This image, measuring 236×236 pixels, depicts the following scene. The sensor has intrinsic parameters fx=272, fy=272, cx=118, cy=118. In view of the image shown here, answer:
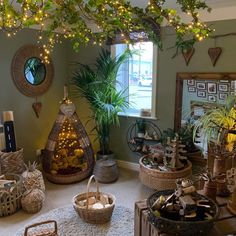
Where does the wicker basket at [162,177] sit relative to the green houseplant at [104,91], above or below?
below

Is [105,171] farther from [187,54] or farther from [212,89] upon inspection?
[187,54]

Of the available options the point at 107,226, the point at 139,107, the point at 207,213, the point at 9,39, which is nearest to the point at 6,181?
the point at 107,226

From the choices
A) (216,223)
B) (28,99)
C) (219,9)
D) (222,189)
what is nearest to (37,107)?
(28,99)

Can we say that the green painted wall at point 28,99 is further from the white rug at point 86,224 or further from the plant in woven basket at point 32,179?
the white rug at point 86,224

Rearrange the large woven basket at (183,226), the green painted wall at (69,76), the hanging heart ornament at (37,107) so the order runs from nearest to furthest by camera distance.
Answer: the large woven basket at (183,226) → the green painted wall at (69,76) → the hanging heart ornament at (37,107)

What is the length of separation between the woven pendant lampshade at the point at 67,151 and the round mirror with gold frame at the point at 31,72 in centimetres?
59

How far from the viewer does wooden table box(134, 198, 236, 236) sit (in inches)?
52.6

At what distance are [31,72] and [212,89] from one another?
8.25 ft

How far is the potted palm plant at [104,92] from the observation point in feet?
12.4

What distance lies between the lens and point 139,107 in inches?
164

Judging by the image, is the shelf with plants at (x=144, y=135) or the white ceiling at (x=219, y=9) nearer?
the white ceiling at (x=219, y=9)

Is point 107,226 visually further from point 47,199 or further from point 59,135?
point 59,135

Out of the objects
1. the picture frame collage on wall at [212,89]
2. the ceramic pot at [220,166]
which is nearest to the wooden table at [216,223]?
the ceramic pot at [220,166]

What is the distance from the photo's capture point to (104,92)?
3793 mm
